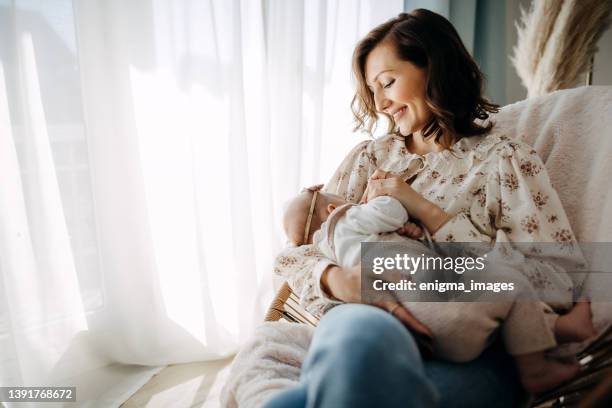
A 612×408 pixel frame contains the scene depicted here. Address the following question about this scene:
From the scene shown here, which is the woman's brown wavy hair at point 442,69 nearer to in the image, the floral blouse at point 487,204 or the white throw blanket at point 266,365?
the floral blouse at point 487,204

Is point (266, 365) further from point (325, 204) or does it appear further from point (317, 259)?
point (325, 204)

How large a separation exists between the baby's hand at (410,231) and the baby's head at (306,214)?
0.70 ft

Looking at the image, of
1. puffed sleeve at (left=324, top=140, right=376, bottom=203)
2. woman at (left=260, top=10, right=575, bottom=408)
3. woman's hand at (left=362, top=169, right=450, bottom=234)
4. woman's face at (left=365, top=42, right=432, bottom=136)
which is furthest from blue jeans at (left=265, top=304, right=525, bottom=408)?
woman's face at (left=365, top=42, right=432, bottom=136)

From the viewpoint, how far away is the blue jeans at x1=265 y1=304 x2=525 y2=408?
0.51 metres

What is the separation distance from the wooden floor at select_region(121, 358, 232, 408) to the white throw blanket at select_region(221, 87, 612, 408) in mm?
493

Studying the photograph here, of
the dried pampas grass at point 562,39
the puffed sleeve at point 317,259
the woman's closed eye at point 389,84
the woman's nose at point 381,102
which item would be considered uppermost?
the dried pampas grass at point 562,39

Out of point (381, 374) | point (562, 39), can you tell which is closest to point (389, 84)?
point (381, 374)

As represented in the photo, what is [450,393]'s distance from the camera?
0.61m

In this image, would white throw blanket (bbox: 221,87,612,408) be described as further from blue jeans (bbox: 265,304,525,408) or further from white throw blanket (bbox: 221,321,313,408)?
blue jeans (bbox: 265,304,525,408)

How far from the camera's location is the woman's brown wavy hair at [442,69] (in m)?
0.96

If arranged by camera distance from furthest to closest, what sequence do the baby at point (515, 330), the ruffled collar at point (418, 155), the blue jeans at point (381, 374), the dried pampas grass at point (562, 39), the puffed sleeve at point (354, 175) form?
the dried pampas grass at point (562, 39) < the puffed sleeve at point (354, 175) < the ruffled collar at point (418, 155) < the baby at point (515, 330) < the blue jeans at point (381, 374)

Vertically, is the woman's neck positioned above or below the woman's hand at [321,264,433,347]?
above

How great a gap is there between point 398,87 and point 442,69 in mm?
110

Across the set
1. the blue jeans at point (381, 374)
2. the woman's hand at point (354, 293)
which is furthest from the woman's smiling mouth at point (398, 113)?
the blue jeans at point (381, 374)
